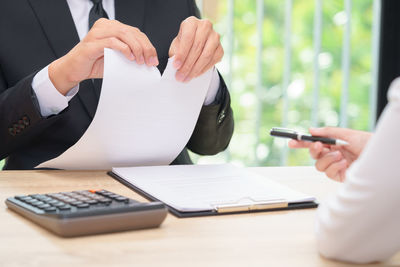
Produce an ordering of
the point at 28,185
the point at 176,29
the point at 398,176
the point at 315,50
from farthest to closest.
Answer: the point at 315,50 < the point at 176,29 < the point at 28,185 < the point at 398,176

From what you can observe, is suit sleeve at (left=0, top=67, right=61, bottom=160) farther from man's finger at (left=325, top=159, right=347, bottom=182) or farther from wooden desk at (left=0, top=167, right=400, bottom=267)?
man's finger at (left=325, top=159, right=347, bottom=182)

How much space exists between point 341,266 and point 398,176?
128 millimetres

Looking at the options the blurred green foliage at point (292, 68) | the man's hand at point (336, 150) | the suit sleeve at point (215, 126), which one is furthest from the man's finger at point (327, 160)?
the blurred green foliage at point (292, 68)

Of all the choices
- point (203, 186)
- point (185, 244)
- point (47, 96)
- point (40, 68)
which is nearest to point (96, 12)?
point (40, 68)

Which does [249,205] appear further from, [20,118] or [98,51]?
[20,118]

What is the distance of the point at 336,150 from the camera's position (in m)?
0.80

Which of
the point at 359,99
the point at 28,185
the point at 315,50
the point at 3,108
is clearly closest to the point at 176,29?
the point at 3,108

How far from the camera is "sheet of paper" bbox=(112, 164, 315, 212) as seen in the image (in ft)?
2.46

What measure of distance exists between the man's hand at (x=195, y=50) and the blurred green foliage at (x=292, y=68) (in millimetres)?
1269

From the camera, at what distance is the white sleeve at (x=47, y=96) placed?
1.05 meters

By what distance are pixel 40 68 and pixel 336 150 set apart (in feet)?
2.56

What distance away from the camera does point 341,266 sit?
1.67 ft

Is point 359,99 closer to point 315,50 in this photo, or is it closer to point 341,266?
point 315,50

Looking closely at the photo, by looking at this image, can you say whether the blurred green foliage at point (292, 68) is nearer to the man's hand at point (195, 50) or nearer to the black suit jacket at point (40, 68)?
the black suit jacket at point (40, 68)
